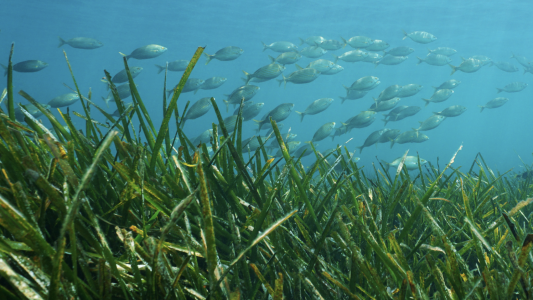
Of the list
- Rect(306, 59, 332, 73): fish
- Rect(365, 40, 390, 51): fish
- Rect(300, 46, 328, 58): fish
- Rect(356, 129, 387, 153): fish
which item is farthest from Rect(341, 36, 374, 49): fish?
Rect(356, 129, 387, 153): fish

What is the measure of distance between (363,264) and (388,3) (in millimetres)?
34100

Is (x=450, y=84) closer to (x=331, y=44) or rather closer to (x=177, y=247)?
(x=331, y=44)

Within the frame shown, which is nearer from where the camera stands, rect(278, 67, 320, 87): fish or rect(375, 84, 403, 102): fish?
rect(278, 67, 320, 87): fish

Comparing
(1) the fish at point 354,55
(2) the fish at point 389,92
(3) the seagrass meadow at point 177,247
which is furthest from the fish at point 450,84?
(3) the seagrass meadow at point 177,247

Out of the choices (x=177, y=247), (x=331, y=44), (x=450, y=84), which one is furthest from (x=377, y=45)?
(x=177, y=247)

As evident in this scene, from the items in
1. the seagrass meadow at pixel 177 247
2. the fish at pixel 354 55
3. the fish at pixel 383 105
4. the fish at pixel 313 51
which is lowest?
the fish at pixel 383 105

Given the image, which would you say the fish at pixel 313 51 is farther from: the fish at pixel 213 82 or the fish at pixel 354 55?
the fish at pixel 213 82

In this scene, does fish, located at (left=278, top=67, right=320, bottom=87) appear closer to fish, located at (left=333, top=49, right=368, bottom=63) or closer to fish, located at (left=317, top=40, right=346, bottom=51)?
fish, located at (left=317, top=40, right=346, bottom=51)

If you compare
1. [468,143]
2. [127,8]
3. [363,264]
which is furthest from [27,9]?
[468,143]

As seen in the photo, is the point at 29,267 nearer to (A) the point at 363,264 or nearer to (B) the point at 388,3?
(A) the point at 363,264

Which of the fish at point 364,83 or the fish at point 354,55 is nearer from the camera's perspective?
the fish at point 364,83

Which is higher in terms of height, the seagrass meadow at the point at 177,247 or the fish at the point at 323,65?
the seagrass meadow at the point at 177,247

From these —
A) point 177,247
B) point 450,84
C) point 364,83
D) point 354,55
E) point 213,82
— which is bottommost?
point 450,84

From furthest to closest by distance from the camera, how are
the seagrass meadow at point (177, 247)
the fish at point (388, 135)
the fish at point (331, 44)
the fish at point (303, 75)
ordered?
the fish at point (331, 44) < the fish at point (388, 135) < the fish at point (303, 75) < the seagrass meadow at point (177, 247)
